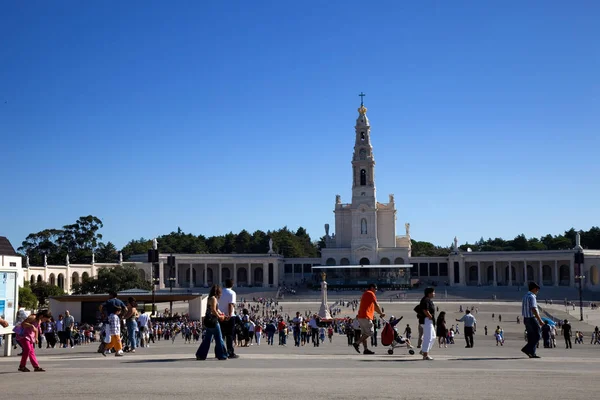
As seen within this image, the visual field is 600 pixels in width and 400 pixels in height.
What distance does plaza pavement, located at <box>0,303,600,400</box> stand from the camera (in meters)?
9.65

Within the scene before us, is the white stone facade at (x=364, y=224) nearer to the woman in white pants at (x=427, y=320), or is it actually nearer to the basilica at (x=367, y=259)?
the basilica at (x=367, y=259)

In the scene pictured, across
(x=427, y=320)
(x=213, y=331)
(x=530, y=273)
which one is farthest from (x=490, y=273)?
(x=213, y=331)

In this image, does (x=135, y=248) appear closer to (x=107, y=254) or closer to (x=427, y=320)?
(x=107, y=254)

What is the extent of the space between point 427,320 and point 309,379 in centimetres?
463

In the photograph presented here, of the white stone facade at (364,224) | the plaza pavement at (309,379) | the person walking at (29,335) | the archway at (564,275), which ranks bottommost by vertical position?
the archway at (564,275)

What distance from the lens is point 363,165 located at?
115 meters

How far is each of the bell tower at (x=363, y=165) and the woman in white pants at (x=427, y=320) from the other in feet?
326

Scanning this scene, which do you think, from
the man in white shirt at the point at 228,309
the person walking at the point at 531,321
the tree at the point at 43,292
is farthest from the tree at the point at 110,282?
the person walking at the point at 531,321

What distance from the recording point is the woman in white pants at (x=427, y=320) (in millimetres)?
14405

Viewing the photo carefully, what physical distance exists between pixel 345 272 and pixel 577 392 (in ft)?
329

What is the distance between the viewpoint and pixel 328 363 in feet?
44.8

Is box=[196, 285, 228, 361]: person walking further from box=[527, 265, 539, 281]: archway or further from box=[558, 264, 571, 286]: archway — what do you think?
box=[527, 265, 539, 281]: archway

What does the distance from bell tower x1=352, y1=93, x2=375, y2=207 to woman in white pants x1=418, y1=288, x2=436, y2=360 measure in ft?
326

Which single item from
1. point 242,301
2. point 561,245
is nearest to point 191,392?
point 242,301
